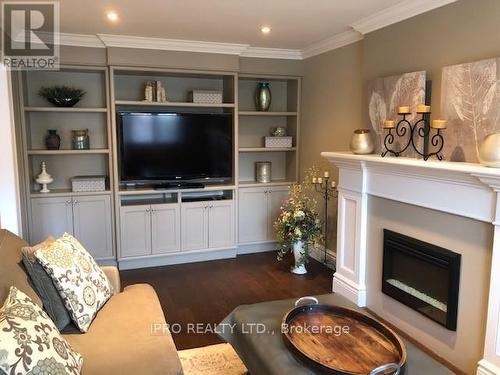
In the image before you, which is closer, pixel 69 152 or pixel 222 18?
pixel 222 18

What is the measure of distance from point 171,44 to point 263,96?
126 cm

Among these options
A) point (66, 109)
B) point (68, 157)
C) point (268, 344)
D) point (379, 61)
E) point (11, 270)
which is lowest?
point (268, 344)

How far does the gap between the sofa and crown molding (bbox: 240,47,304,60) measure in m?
3.21

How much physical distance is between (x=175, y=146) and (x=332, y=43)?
6.47 feet

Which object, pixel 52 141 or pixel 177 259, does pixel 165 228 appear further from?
pixel 52 141

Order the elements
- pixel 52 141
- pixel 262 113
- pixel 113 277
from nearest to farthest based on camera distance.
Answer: pixel 113 277 → pixel 52 141 → pixel 262 113

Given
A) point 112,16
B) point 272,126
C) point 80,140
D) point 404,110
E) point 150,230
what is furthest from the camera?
point 272,126

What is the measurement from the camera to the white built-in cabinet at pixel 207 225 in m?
4.57

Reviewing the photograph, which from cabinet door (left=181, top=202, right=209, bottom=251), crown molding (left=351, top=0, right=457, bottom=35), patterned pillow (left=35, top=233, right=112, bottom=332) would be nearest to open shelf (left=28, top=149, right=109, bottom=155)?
cabinet door (left=181, top=202, right=209, bottom=251)

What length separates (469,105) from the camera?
2.54 metres

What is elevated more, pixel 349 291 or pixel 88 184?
pixel 88 184

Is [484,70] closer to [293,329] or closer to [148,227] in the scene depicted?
[293,329]

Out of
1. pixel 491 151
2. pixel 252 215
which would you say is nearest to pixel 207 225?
pixel 252 215

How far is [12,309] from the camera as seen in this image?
159cm
